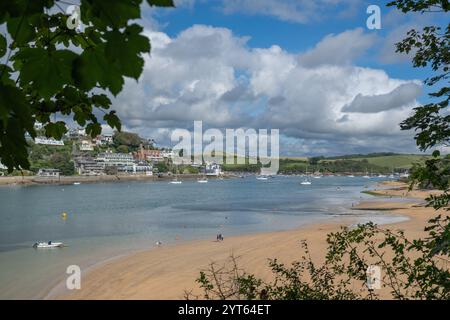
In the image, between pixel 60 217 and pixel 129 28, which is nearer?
pixel 129 28

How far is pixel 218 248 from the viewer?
36.2m

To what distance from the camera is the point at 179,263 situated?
30453 millimetres

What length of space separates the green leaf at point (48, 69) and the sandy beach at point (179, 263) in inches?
690

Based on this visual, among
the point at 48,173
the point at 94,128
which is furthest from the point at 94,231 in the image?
the point at 48,173

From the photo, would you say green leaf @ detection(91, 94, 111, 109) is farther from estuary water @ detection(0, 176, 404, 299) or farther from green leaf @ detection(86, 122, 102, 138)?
estuary water @ detection(0, 176, 404, 299)

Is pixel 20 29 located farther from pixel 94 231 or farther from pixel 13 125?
pixel 94 231

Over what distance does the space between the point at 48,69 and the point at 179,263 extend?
1185 inches

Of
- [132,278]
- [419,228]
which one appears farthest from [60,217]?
[419,228]

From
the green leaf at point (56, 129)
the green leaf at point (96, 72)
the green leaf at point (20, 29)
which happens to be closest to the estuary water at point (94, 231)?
the green leaf at point (56, 129)

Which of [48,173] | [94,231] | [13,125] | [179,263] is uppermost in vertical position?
[13,125]

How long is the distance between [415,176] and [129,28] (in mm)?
4405

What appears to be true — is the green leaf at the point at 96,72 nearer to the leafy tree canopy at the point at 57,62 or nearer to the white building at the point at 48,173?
the leafy tree canopy at the point at 57,62

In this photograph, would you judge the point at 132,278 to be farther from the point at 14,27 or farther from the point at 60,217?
the point at 60,217
